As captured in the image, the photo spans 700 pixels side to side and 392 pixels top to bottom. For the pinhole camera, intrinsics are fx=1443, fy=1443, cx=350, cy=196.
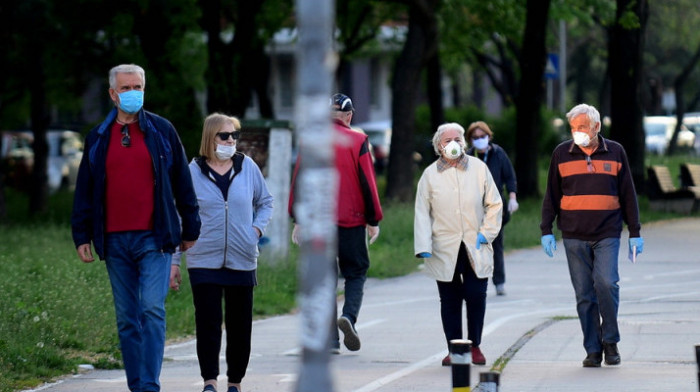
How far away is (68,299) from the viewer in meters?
12.1

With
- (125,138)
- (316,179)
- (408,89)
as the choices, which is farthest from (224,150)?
(408,89)

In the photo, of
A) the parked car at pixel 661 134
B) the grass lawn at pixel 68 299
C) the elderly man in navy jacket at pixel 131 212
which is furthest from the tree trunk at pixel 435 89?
the elderly man in navy jacket at pixel 131 212

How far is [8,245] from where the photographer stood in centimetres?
1862

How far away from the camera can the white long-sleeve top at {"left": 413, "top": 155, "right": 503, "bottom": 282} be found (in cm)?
968

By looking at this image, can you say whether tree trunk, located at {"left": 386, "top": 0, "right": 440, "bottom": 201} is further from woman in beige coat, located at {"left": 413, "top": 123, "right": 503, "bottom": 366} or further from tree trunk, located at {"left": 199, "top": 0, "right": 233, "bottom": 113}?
woman in beige coat, located at {"left": 413, "top": 123, "right": 503, "bottom": 366}

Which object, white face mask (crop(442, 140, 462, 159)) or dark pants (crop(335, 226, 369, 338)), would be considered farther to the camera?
dark pants (crop(335, 226, 369, 338))

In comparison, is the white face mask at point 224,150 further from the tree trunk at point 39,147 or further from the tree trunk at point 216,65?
the tree trunk at point 39,147

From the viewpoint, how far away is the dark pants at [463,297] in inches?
384

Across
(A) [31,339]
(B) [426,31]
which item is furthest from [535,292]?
(B) [426,31]

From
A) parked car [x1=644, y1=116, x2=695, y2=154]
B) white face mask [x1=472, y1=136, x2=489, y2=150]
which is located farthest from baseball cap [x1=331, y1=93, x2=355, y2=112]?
parked car [x1=644, y1=116, x2=695, y2=154]

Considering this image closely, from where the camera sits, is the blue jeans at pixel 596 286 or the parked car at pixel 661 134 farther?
the parked car at pixel 661 134

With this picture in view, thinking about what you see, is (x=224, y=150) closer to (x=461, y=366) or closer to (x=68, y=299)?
(x=461, y=366)

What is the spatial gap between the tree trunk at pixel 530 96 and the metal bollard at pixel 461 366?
73.1ft

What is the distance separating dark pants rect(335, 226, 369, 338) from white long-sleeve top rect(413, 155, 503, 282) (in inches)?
29.0
